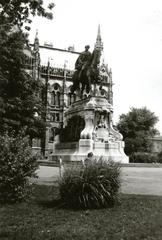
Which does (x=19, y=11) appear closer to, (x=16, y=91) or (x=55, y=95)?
(x=16, y=91)

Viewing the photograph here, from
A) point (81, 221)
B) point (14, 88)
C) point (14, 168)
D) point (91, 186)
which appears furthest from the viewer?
point (14, 88)

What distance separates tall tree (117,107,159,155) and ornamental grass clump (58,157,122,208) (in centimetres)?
5138

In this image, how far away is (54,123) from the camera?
71.7 m

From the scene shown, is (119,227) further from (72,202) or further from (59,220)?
(72,202)

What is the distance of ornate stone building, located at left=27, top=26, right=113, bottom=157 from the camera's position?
68.8 meters

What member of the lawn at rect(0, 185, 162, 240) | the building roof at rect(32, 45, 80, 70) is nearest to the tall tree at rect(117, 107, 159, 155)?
the building roof at rect(32, 45, 80, 70)

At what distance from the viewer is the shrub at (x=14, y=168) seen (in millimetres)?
7902

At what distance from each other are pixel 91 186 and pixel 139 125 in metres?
57.6

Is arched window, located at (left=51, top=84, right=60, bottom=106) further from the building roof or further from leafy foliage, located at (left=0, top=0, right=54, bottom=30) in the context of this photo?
leafy foliage, located at (left=0, top=0, right=54, bottom=30)

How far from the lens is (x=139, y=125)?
63531 mm

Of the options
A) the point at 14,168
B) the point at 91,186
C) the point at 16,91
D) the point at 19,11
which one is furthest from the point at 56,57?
the point at 91,186

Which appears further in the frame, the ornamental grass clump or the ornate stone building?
the ornate stone building

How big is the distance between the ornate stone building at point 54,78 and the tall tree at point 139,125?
9685 millimetres

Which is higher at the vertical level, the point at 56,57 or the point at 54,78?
the point at 56,57
